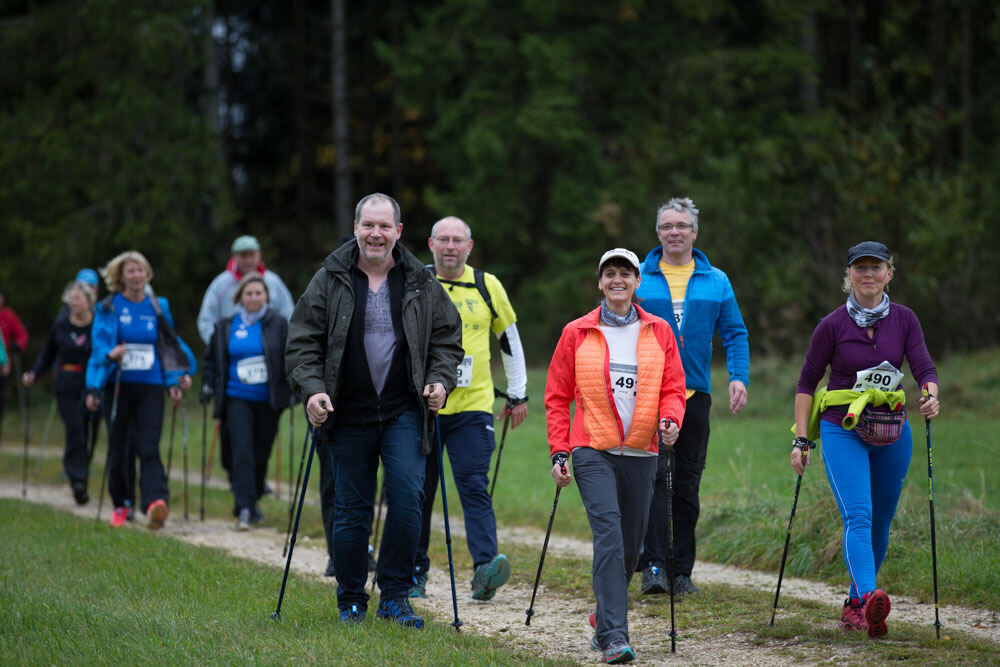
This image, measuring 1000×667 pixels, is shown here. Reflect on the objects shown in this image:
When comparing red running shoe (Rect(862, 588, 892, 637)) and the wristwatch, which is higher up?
the wristwatch

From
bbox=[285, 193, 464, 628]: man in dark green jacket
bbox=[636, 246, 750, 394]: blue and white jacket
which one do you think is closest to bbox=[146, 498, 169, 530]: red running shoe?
bbox=[285, 193, 464, 628]: man in dark green jacket

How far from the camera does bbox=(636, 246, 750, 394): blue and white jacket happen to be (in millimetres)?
8023

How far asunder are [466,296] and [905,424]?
10.4ft

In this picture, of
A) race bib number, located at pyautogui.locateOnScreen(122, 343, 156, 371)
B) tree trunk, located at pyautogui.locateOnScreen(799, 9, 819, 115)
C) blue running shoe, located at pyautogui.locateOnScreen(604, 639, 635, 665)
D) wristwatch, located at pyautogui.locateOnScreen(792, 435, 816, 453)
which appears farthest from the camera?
tree trunk, located at pyautogui.locateOnScreen(799, 9, 819, 115)

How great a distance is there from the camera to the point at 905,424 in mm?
6668

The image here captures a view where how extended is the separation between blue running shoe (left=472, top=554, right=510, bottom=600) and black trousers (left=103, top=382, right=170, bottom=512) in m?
4.45

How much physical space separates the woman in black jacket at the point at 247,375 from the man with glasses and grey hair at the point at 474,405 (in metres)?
3.46

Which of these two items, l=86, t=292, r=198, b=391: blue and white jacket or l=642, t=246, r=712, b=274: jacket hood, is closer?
l=642, t=246, r=712, b=274: jacket hood

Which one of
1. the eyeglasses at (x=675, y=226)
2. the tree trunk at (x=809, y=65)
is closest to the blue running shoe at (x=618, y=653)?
the eyeglasses at (x=675, y=226)

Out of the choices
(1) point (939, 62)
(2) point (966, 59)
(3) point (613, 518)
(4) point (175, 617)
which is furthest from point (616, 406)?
(2) point (966, 59)

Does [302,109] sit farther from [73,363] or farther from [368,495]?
[368,495]

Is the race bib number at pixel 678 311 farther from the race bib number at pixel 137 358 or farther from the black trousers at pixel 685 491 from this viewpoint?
the race bib number at pixel 137 358

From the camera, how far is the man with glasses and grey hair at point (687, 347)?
8023mm

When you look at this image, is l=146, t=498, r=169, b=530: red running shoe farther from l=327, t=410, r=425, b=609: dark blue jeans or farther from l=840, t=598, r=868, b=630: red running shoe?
l=840, t=598, r=868, b=630: red running shoe
